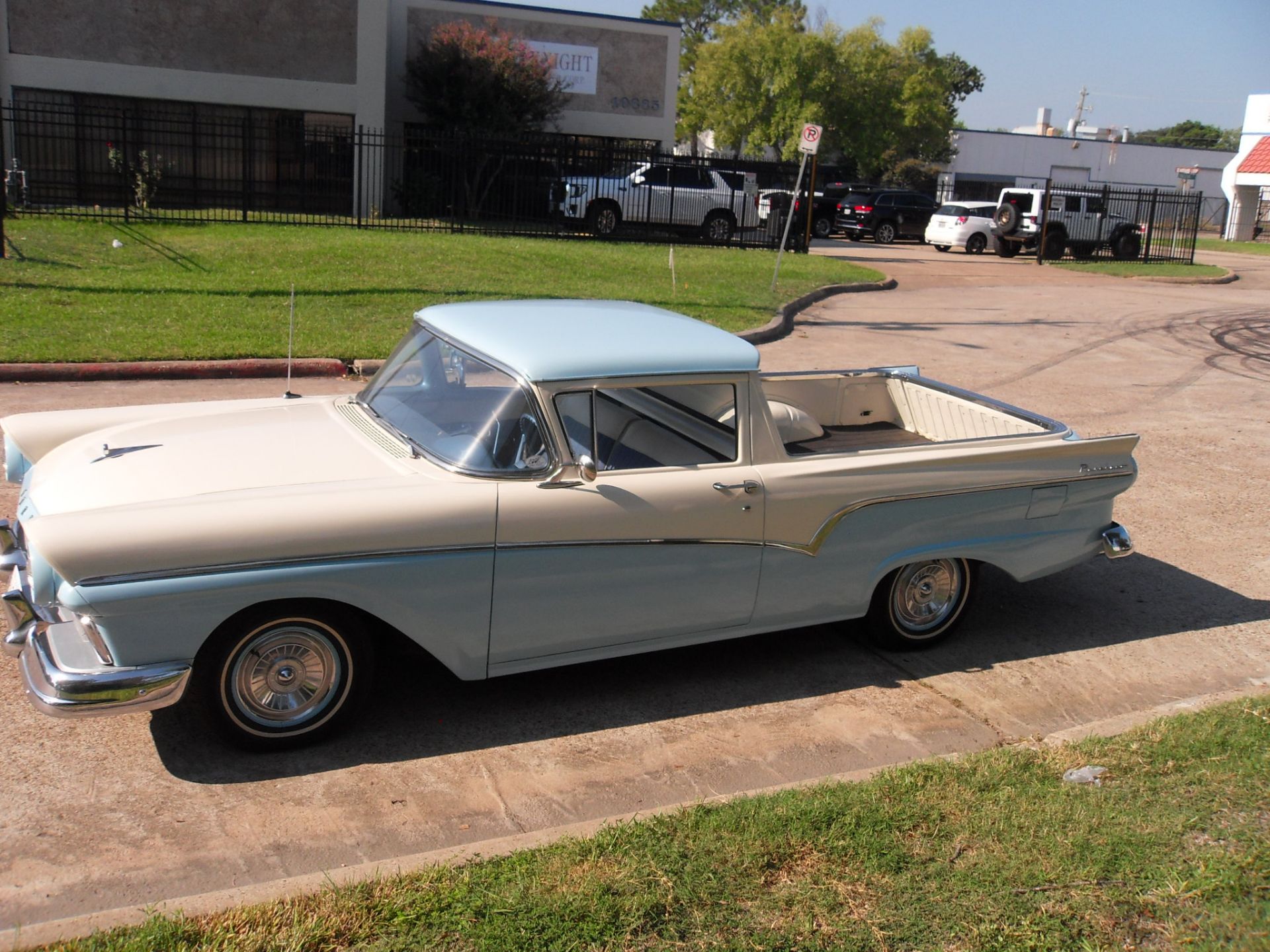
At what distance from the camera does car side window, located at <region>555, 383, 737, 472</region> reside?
4.64 m

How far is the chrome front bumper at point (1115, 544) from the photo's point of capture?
5.95 metres

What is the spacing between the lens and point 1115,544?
596 cm

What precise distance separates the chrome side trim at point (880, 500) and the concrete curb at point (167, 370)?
6.81 m

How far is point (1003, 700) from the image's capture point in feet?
17.2

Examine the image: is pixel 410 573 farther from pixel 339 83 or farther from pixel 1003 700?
pixel 339 83

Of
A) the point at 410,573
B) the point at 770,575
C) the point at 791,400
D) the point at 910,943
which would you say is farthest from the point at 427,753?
the point at 791,400

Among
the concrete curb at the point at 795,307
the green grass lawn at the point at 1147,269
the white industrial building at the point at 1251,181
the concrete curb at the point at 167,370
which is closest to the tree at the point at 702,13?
the white industrial building at the point at 1251,181

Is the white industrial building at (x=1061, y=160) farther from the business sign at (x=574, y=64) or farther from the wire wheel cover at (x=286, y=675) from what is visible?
the wire wheel cover at (x=286, y=675)

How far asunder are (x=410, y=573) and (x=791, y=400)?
2954 millimetres

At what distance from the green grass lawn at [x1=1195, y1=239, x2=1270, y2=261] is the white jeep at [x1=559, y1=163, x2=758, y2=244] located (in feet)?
65.4

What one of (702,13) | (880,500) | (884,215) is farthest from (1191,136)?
(880,500)

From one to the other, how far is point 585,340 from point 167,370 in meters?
6.68

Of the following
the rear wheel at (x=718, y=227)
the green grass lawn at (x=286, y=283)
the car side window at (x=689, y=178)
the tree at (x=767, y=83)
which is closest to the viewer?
the green grass lawn at (x=286, y=283)

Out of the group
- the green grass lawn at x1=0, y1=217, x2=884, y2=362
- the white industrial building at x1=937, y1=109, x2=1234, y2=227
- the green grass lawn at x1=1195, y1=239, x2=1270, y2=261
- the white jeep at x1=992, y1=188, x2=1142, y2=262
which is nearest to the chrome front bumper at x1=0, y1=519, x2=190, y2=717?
the green grass lawn at x1=0, y1=217, x2=884, y2=362
